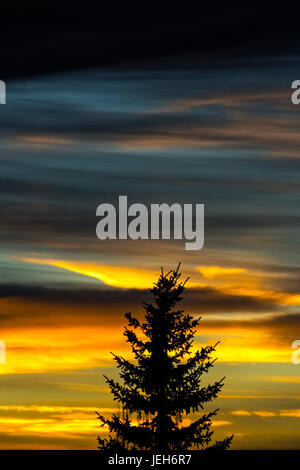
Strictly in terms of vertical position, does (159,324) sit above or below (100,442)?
above

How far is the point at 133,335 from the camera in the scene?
54.9 metres

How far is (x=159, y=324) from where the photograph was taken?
5456cm
